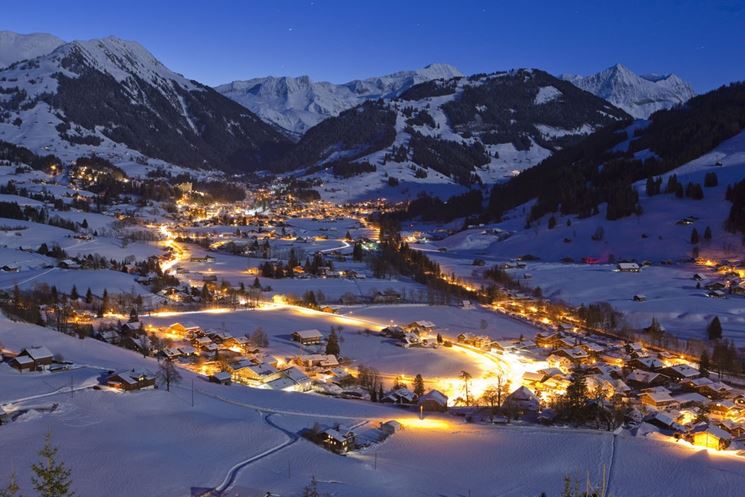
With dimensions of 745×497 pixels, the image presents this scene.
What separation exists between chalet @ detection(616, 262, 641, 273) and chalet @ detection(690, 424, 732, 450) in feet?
134

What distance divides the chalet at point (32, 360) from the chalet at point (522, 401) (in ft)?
72.4

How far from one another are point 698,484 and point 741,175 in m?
75.3

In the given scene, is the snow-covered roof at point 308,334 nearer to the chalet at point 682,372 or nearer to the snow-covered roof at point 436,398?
the snow-covered roof at point 436,398

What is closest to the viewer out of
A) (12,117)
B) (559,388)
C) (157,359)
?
(559,388)

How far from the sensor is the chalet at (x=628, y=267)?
212 ft

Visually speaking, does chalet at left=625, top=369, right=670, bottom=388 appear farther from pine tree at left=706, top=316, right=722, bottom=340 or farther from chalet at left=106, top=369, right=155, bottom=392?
chalet at left=106, top=369, right=155, bottom=392

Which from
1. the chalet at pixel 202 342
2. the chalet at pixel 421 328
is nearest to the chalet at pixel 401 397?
A: the chalet at pixel 421 328

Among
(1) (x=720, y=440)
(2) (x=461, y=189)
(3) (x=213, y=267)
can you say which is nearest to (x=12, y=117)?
(2) (x=461, y=189)

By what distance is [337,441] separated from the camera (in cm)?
2317

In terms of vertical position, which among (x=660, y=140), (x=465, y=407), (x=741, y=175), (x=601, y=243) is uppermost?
(x=660, y=140)

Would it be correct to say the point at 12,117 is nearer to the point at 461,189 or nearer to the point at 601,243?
the point at 461,189

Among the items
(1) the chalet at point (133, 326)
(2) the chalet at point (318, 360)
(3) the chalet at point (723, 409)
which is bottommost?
(3) the chalet at point (723, 409)

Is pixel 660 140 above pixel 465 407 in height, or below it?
above

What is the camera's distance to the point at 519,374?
37312 millimetres
